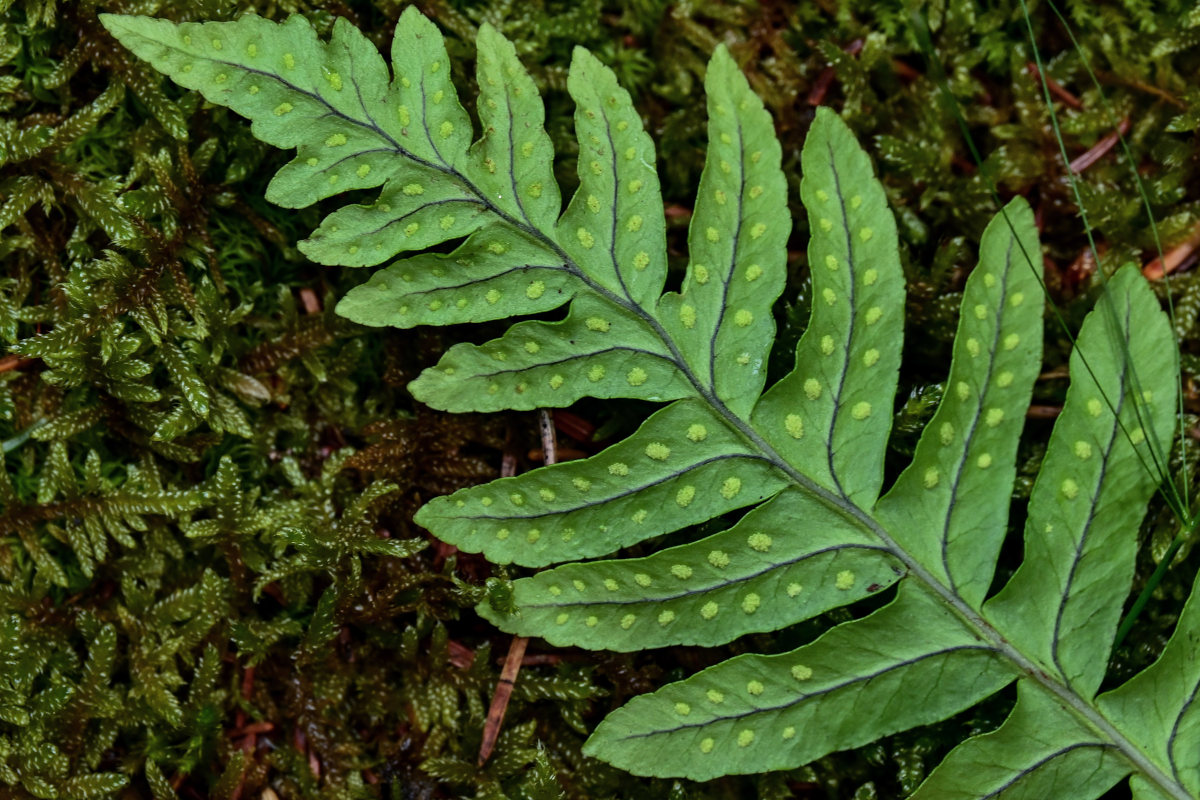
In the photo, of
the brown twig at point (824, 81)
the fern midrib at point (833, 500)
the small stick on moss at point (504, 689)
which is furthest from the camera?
the brown twig at point (824, 81)

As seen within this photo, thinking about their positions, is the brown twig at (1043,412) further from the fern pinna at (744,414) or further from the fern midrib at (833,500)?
the fern midrib at (833,500)

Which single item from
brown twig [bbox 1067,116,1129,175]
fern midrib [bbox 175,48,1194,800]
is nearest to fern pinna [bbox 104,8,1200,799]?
fern midrib [bbox 175,48,1194,800]

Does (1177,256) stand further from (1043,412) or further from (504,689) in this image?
(504,689)

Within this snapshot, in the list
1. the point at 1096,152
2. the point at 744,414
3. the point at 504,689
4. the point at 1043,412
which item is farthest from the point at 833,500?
the point at 1096,152

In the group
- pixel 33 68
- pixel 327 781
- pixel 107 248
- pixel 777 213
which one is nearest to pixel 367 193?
pixel 107 248

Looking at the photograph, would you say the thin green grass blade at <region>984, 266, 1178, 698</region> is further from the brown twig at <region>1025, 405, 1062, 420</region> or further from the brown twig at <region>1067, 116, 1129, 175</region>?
the brown twig at <region>1067, 116, 1129, 175</region>

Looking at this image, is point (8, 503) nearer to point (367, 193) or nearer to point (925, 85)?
point (367, 193)

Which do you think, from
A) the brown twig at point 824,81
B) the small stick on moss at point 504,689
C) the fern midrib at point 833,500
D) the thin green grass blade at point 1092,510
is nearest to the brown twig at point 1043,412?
the thin green grass blade at point 1092,510

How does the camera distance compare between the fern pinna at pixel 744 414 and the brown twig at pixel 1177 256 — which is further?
the brown twig at pixel 1177 256

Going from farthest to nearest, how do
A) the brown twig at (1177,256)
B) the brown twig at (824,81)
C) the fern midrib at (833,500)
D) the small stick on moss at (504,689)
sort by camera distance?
1. the brown twig at (824,81)
2. the brown twig at (1177,256)
3. the small stick on moss at (504,689)
4. the fern midrib at (833,500)
